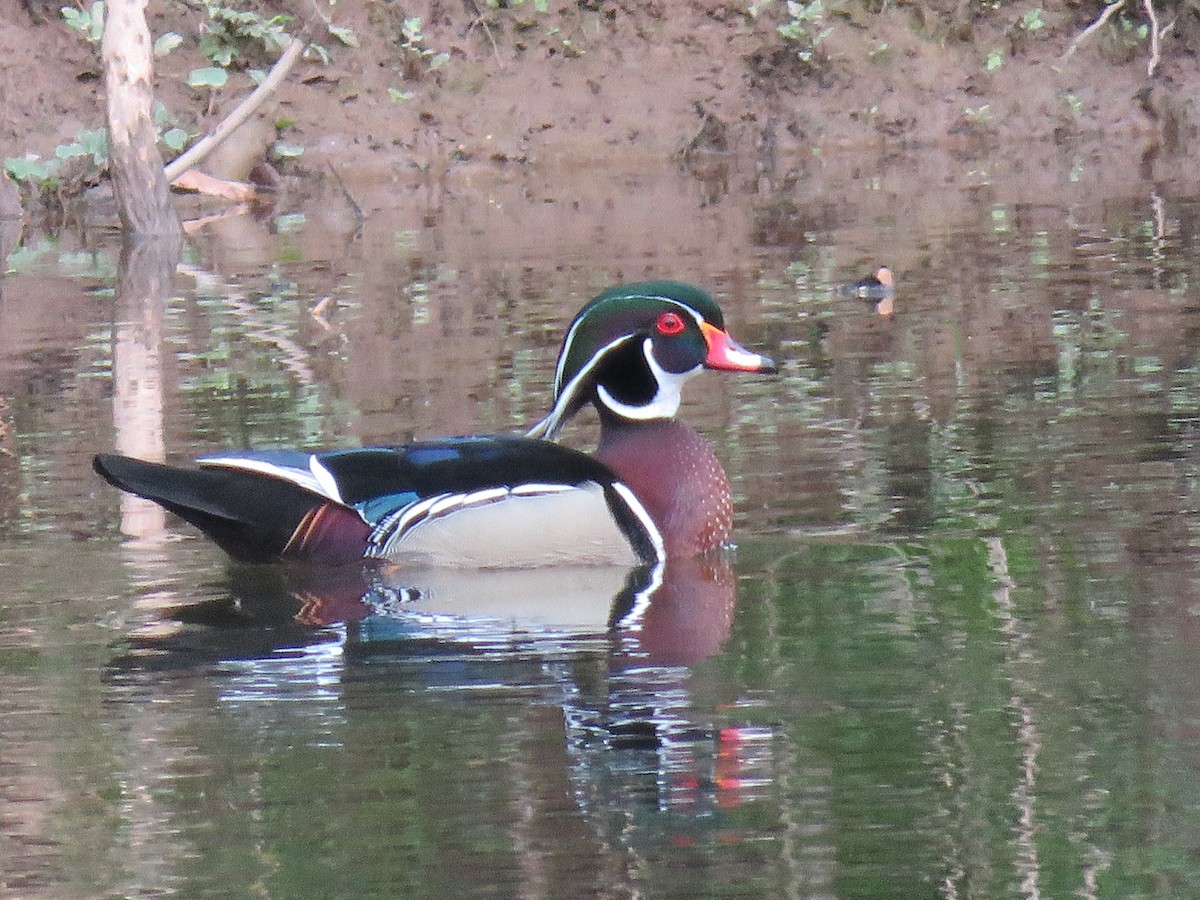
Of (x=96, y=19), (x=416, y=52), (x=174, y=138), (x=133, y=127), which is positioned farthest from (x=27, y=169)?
(x=416, y=52)

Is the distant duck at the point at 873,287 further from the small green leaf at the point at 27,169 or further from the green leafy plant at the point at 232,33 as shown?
the green leafy plant at the point at 232,33

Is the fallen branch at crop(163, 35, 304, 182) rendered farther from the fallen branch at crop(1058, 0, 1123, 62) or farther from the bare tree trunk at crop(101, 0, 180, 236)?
the fallen branch at crop(1058, 0, 1123, 62)

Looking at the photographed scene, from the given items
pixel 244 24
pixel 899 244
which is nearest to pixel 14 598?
pixel 899 244

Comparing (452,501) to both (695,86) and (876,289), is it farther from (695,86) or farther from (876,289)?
(695,86)

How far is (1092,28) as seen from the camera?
1013 inches

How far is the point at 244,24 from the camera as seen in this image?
23.5 meters

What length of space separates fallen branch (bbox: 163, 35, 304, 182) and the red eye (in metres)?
11.0

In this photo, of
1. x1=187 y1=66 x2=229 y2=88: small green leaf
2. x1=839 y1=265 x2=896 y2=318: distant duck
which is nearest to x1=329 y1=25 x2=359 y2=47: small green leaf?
x1=187 y1=66 x2=229 y2=88: small green leaf

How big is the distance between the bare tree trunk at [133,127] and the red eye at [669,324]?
36.5ft

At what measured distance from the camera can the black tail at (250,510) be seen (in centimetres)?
635

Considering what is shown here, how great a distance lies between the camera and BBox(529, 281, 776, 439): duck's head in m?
Answer: 6.90

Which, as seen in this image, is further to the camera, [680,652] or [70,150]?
[70,150]

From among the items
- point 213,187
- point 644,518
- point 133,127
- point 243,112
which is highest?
point 243,112

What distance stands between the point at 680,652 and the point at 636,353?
1657 millimetres
